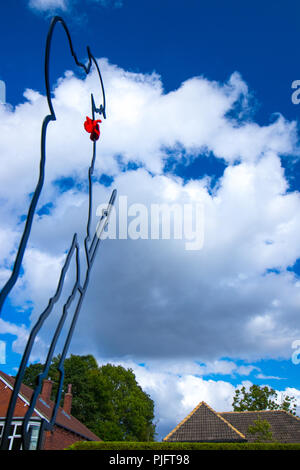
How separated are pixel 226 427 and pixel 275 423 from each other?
5368 millimetres

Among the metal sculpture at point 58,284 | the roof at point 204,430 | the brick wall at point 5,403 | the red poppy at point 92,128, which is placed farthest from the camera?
the roof at point 204,430

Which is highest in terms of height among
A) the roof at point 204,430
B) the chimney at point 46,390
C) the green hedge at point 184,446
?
the chimney at point 46,390

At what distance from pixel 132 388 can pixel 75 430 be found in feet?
51.7

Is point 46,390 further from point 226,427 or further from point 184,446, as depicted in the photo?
point 226,427

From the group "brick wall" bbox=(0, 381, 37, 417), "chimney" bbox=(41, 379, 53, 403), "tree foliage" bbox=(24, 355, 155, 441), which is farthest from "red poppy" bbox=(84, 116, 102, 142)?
"tree foliage" bbox=(24, 355, 155, 441)

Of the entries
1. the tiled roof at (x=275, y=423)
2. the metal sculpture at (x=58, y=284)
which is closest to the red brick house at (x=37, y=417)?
the tiled roof at (x=275, y=423)

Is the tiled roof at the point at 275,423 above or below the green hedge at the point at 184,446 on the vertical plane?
above

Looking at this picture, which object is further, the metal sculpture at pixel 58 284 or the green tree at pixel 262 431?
the green tree at pixel 262 431

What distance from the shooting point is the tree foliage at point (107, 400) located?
33.5m

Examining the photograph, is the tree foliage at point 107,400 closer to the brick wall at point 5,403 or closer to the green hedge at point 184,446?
the brick wall at point 5,403

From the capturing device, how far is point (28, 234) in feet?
5.74
